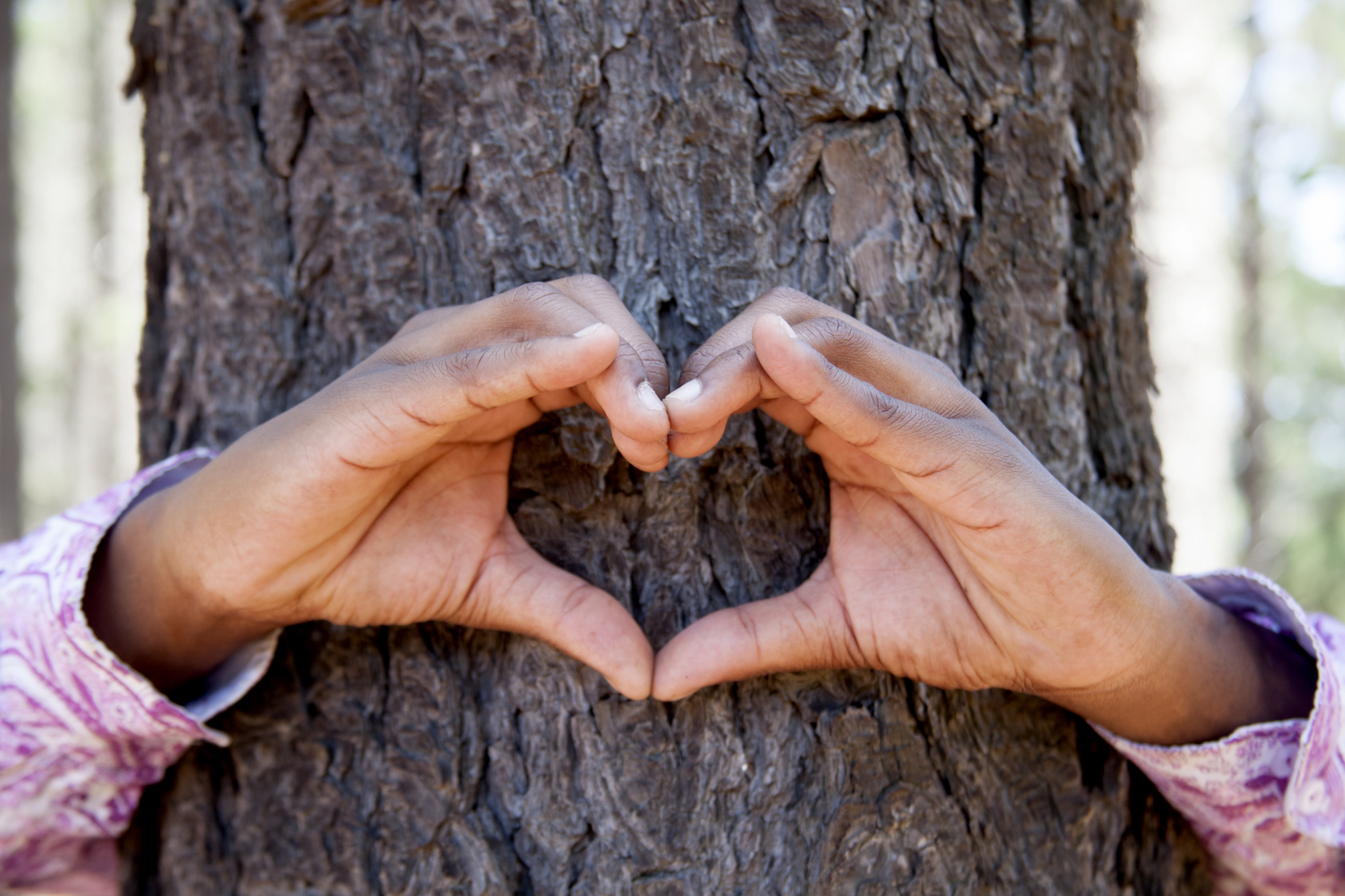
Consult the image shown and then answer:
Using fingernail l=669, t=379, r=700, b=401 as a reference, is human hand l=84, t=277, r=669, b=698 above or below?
below

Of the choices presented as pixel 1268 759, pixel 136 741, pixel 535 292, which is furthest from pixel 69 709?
pixel 1268 759

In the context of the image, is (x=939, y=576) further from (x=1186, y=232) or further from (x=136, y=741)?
(x=1186, y=232)

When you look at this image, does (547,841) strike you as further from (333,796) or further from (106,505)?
(106,505)

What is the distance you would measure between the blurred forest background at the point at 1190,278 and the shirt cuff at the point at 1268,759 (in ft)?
9.18

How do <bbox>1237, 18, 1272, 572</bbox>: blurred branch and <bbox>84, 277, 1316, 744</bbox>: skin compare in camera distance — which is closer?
<bbox>84, 277, 1316, 744</bbox>: skin

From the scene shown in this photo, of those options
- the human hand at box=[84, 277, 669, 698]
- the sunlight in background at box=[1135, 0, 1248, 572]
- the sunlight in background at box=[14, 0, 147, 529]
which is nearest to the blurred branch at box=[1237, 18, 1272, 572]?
the sunlight in background at box=[1135, 0, 1248, 572]

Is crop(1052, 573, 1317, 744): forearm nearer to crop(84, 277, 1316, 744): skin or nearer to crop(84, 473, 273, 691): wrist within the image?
crop(84, 277, 1316, 744): skin

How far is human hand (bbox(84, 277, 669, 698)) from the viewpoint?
3.31 feet

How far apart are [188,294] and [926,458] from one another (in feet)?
4.22

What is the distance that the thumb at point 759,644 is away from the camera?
1.15 metres

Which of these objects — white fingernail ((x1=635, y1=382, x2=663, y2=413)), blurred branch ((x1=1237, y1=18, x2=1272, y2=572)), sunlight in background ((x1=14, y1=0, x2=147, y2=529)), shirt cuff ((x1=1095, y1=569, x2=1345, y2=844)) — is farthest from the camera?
sunlight in background ((x1=14, y1=0, x2=147, y2=529))

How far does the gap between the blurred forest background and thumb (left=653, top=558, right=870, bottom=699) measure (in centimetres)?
319

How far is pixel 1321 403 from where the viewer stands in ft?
61.6

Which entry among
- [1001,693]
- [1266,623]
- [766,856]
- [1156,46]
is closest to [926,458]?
[1001,693]
